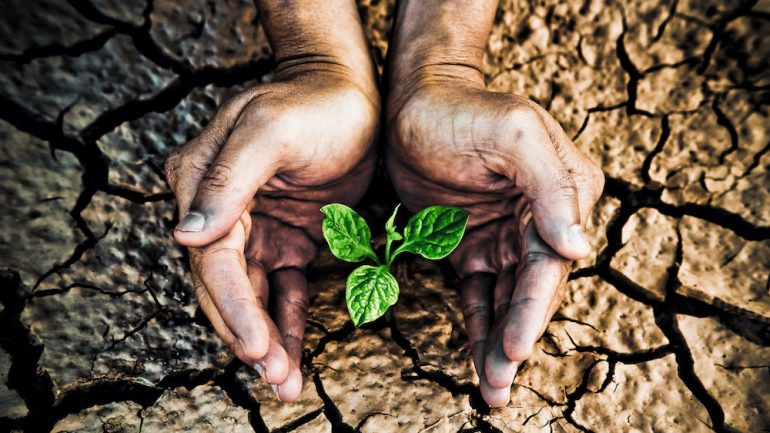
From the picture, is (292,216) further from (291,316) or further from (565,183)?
(565,183)

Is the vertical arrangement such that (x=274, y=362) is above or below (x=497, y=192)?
below

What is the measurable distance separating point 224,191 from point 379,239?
820 mm

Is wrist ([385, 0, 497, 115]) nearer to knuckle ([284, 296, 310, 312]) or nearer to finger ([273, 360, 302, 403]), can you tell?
knuckle ([284, 296, 310, 312])

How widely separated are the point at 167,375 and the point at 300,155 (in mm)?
928

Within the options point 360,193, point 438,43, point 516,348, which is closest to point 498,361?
point 516,348

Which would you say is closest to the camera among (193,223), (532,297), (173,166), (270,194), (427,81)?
(193,223)

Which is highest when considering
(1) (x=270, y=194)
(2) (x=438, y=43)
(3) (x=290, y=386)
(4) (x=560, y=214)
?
(2) (x=438, y=43)

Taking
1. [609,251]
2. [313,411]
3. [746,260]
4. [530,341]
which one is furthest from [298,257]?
[746,260]

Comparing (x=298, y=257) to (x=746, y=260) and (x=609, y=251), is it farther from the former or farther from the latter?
(x=746, y=260)

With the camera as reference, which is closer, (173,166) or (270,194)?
(173,166)

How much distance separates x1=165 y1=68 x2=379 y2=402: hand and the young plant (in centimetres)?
24

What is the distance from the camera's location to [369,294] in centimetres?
148

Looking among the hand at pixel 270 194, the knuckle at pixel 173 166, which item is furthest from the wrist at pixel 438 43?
the knuckle at pixel 173 166

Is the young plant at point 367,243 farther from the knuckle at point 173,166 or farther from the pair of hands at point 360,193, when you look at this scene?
the knuckle at point 173,166
